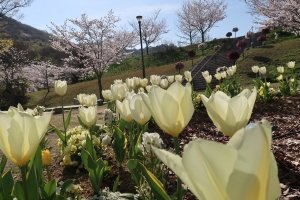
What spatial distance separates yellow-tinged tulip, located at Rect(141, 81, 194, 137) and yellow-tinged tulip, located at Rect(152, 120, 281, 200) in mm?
603

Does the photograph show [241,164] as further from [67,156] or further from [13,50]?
[13,50]

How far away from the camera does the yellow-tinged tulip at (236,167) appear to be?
18.7 inches

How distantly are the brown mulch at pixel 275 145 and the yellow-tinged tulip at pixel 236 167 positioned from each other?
2.00m

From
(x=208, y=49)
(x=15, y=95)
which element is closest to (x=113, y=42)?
(x=15, y=95)

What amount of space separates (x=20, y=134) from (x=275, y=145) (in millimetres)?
3330

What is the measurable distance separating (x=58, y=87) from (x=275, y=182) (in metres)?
3.56

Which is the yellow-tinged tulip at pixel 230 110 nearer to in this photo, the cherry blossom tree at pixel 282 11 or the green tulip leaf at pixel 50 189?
the green tulip leaf at pixel 50 189

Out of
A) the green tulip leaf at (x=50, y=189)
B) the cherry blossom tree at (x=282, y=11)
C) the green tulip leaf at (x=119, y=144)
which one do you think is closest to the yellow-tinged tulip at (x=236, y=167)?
the green tulip leaf at (x=50, y=189)

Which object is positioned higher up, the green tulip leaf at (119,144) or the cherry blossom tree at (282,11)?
the cherry blossom tree at (282,11)

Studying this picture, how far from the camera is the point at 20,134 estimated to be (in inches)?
43.4

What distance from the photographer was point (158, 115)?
116 centimetres

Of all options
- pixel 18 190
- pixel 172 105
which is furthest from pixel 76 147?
pixel 172 105

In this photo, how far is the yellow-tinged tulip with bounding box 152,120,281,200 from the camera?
1.56 feet

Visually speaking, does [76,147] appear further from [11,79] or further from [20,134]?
[11,79]
